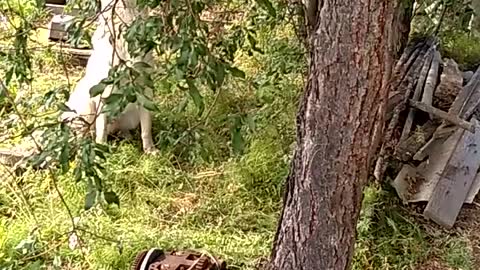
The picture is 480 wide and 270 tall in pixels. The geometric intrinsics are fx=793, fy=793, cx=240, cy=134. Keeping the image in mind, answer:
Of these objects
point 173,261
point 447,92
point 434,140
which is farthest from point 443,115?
point 173,261

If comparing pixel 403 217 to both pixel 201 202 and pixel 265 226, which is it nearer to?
pixel 265 226

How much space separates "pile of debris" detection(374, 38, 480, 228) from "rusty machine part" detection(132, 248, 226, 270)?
3.01 feet

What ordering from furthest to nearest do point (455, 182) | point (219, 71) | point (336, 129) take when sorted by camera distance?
point (455, 182) < point (336, 129) < point (219, 71)

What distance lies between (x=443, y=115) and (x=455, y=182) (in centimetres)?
31

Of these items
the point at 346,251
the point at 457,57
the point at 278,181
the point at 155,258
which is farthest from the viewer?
the point at 457,57

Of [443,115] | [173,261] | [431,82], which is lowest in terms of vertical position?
[173,261]

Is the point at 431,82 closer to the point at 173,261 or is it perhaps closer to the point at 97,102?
the point at 97,102

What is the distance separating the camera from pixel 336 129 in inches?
81.2

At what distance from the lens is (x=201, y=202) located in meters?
3.20

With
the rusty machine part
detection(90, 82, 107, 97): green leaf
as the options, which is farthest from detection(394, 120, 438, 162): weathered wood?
detection(90, 82, 107, 97): green leaf

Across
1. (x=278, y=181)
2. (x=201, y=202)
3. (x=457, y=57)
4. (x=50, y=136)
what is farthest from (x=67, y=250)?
(x=457, y=57)

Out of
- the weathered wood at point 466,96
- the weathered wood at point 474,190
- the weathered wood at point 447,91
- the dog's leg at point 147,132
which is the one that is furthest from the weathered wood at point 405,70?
the dog's leg at point 147,132

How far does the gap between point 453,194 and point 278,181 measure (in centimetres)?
70

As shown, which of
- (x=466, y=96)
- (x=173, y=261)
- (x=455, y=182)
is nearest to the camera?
(x=173, y=261)
